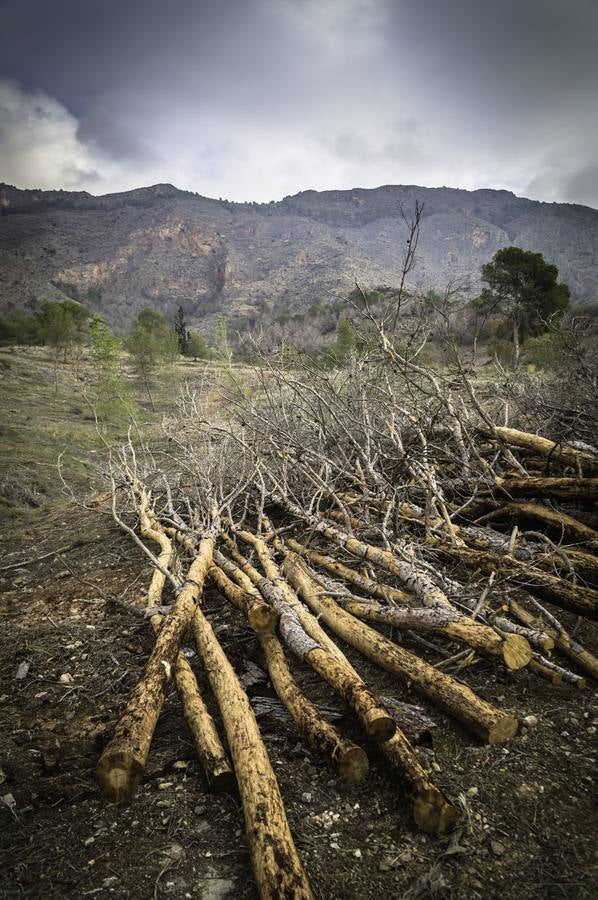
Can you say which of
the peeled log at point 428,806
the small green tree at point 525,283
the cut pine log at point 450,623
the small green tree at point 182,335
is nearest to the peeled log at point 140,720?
the peeled log at point 428,806

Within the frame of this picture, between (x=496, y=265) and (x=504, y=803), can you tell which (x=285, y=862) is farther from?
(x=496, y=265)

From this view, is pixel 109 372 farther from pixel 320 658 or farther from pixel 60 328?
pixel 320 658

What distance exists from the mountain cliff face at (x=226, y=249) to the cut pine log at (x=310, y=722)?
74.3 metres

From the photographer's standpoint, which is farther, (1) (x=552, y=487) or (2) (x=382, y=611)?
(1) (x=552, y=487)

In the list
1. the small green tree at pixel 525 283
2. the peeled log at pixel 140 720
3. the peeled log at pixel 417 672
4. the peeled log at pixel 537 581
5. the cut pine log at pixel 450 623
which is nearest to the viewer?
the peeled log at pixel 140 720

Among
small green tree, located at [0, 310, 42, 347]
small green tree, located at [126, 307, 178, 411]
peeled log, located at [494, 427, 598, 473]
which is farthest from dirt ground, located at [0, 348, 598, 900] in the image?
small green tree, located at [0, 310, 42, 347]

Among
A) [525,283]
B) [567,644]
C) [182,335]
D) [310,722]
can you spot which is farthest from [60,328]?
[567,644]

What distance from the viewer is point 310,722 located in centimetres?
197

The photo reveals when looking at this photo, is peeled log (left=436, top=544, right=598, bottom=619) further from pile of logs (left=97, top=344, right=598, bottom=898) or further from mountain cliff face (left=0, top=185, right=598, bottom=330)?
mountain cliff face (left=0, top=185, right=598, bottom=330)

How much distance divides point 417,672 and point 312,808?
2.77ft

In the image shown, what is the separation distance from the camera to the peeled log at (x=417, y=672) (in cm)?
193

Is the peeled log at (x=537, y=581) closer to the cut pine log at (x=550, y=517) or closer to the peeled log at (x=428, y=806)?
the cut pine log at (x=550, y=517)

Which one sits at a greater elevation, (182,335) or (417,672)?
(182,335)

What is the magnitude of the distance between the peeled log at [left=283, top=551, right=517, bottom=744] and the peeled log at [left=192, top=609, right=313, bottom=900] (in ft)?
2.72
